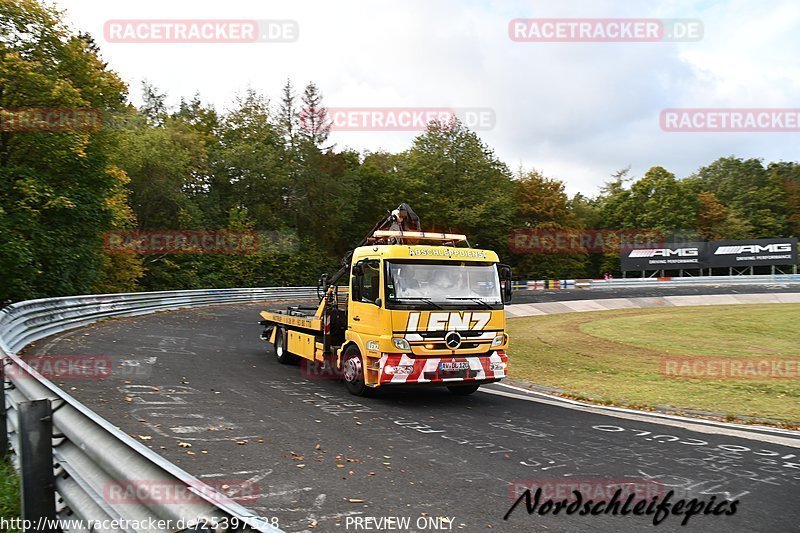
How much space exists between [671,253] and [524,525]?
63.0 metres

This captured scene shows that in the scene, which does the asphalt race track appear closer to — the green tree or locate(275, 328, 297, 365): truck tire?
locate(275, 328, 297, 365): truck tire

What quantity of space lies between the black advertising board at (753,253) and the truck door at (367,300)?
195 feet

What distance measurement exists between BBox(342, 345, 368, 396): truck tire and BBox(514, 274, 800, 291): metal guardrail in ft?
138

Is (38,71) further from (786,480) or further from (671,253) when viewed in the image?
(671,253)

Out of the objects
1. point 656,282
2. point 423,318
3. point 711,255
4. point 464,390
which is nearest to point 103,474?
point 423,318

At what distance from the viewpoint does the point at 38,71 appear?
22.8 metres

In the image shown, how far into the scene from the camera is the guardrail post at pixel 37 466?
3.91 m

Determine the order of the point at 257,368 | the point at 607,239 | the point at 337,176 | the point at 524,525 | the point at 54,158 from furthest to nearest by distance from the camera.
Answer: the point at 607,239, the point at 337,176, the point at 54,158, the point at 257,368, the point at 524,525

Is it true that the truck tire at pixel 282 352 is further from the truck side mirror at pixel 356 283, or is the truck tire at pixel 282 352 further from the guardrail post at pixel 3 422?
the guardrail post at pixel 3 422

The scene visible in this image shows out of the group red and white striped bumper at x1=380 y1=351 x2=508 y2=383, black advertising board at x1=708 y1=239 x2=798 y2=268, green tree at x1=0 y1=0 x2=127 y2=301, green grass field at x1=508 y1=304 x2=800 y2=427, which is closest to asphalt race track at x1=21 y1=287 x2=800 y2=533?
red and white striped bumper at x1=380 y1=351 x2=508 y2=383

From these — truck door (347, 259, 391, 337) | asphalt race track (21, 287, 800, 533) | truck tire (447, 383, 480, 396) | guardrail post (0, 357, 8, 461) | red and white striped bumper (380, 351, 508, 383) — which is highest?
truck door (347, 259, 391, 337)

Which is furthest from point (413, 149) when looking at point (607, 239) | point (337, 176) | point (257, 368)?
point (257, 368)

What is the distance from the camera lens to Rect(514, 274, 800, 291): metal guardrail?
2110 inches

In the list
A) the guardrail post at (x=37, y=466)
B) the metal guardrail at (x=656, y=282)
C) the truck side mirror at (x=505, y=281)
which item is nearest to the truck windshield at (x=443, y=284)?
the truck side mirror at (x=505, y=281)
